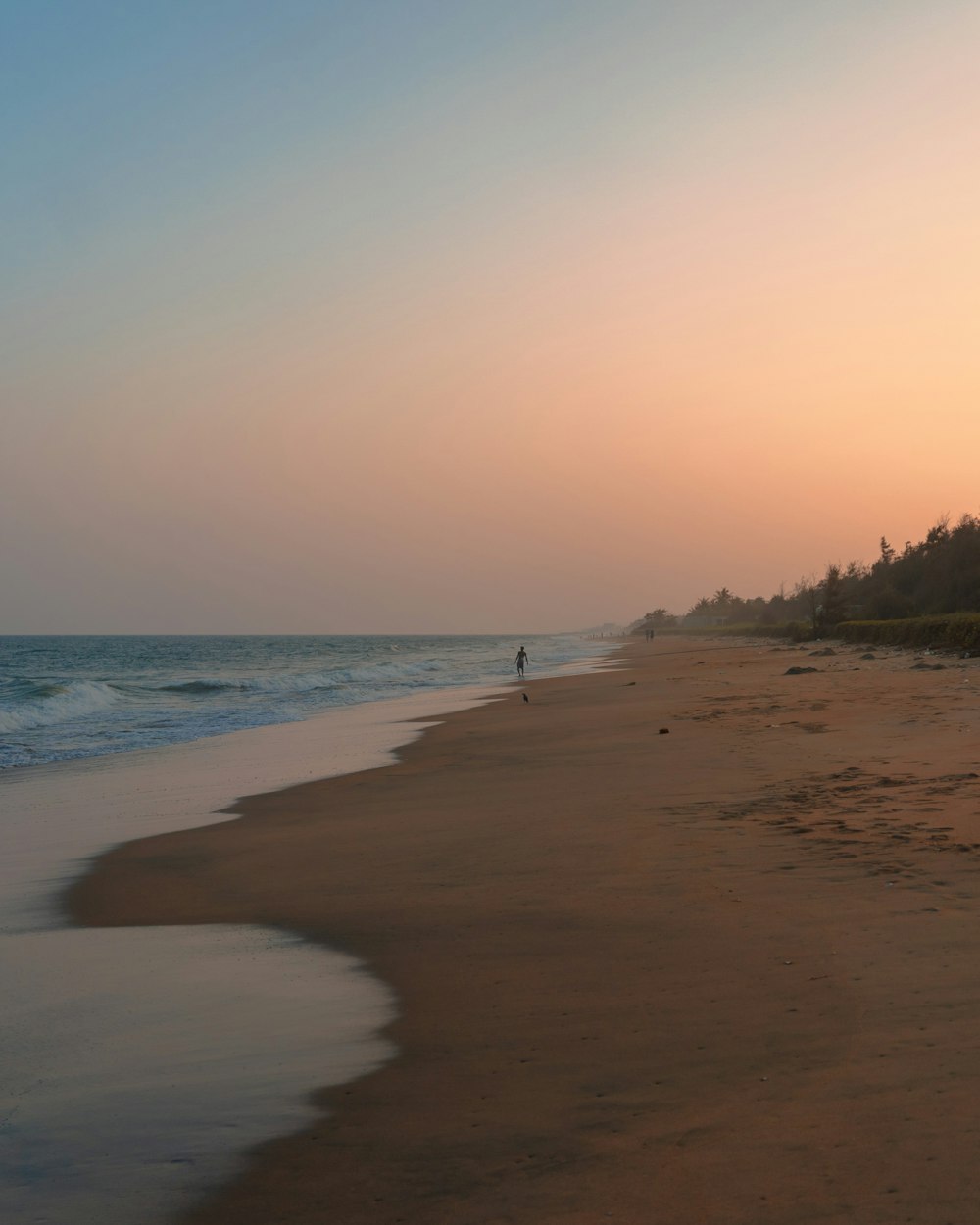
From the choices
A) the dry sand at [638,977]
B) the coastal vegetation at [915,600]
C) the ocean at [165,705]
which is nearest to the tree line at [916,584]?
the coastal vegetation at [915,600]

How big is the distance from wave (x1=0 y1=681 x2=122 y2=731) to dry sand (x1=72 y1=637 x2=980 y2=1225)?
20.1 meters

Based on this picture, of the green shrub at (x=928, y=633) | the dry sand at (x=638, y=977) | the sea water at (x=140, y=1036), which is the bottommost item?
the sea water at (x=140, y=1036)

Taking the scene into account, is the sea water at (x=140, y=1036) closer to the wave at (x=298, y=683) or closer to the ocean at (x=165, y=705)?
the ocean at (x=165, y=705)

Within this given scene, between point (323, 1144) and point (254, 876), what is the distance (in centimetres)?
587

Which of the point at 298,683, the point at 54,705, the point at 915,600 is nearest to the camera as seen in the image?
the point at 54,705

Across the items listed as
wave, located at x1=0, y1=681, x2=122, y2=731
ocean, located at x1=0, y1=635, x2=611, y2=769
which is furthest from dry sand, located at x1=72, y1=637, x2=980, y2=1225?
wave, located at x1=0, y1=681, x2=122, y2=731

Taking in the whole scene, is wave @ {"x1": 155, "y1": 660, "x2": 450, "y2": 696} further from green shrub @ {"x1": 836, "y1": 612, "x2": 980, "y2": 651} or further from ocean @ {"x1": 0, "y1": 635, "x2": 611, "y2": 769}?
green shrub @ {"x1": 836, "y1": 612, "x2": 980, "y2": 651}

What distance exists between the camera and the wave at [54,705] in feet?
104

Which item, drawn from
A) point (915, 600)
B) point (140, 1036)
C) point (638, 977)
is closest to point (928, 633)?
point (915, 600)

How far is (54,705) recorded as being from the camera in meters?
37.2

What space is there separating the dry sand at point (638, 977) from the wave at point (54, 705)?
20138mm

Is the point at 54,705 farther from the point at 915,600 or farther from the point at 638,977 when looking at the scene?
the point at 915,600

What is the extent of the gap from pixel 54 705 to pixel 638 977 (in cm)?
3513

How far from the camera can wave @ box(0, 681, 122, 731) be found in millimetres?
31750
